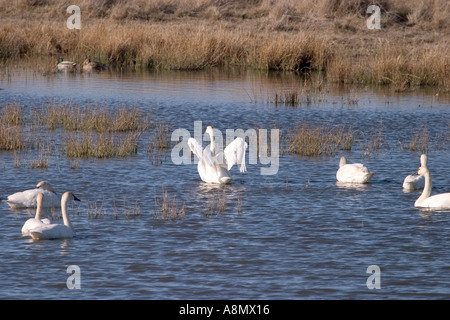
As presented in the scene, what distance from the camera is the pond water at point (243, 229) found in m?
8.02

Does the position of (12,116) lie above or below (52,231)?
above

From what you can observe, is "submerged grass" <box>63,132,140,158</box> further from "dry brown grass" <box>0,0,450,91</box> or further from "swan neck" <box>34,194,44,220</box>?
"dry brown grass" <box>0,0,450,91</box>

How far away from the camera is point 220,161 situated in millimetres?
12234

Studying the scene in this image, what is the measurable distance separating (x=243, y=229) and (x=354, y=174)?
9.19 feet

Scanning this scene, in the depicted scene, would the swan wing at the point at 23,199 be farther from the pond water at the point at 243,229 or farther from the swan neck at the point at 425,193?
the swan neck at the point at 425,193

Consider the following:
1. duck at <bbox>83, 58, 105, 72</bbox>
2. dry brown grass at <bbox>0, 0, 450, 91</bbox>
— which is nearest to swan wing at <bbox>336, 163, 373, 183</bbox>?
dry brown grass at <bbox>0, 0, 450, 91</bbox>

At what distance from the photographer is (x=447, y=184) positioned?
40.7ft

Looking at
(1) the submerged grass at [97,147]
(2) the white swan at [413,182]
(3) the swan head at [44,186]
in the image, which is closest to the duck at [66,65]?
(1) the submerged grass at [97,147]

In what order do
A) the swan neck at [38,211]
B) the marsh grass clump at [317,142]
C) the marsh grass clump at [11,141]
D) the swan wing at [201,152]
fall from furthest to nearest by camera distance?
the marsh grass clump at [317,142] → the marsh grass clump at [11,141] → the swan wing at [201,152] → the swan neck at [38,211]

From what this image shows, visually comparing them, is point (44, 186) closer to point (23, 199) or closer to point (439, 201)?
point (23, 199)

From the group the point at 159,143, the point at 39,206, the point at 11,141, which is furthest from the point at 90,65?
the point at 39,206

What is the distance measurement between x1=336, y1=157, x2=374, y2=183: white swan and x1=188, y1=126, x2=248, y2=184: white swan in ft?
4.77

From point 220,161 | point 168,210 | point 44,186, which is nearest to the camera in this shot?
point 168,210

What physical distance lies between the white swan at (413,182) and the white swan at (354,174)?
52 centimetres
